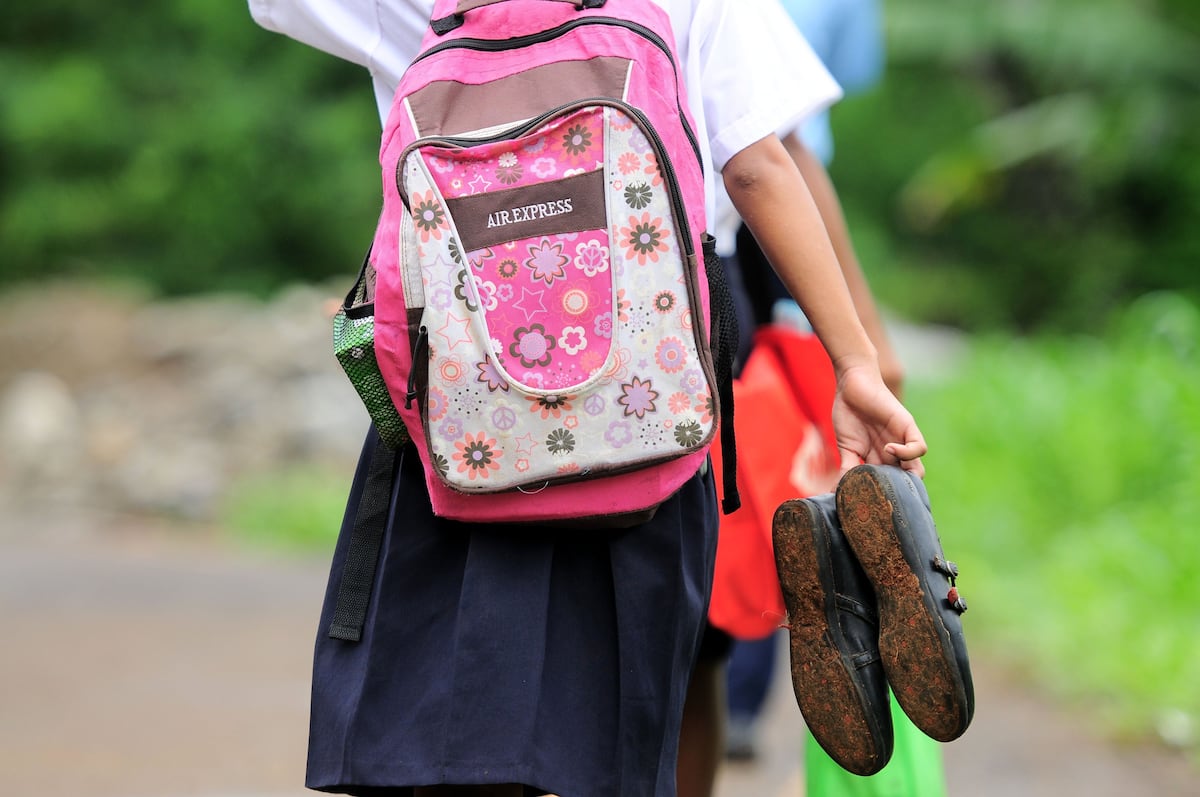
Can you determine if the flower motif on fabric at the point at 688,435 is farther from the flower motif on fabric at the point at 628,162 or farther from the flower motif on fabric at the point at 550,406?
the flower motif on fabric at the point at 628,162

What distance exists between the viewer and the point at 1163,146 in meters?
14.2

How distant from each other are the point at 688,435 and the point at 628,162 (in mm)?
346

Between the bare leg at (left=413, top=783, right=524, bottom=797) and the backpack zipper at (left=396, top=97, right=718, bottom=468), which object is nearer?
the backpack zipper at (left=396, top=97, right=718, bottom=468)

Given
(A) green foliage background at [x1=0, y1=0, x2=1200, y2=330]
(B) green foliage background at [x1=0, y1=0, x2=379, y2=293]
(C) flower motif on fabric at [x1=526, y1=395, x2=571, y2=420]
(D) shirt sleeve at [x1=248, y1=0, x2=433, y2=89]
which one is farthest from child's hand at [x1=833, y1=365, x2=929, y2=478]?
(B) green foliage background at [x1=0, y1=0, x2=379, y2=293]

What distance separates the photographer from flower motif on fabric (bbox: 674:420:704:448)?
1843 millimetres

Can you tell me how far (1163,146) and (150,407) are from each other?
9.67m

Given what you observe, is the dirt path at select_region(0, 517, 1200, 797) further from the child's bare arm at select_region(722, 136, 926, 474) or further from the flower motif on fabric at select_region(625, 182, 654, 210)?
the flower motif on fabric at select_region(625, 182, 654, 210)

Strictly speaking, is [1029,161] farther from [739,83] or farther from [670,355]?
[670,355]

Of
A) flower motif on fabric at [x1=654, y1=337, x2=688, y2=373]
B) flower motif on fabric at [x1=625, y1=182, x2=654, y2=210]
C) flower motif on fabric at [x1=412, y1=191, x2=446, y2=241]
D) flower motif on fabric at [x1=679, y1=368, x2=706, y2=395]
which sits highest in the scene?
flower motif on fabric at [x1=625, y1=182, x2=654, y2=210]

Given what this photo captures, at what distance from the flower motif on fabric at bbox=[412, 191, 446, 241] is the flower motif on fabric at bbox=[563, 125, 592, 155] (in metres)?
0.17

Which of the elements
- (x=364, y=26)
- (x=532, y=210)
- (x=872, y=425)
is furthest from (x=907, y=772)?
(x=364, y=26)

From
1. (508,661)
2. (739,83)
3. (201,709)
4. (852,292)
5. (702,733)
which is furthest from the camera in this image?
(201,709)

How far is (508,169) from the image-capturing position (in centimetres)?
183

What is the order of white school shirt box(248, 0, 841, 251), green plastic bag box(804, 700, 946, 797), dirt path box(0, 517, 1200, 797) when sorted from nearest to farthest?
white school shirt box(248, 0, 841, 251), green plastic bag box(804, 700, 946, 797), dirt path box(0, 517, 1200, 797)
